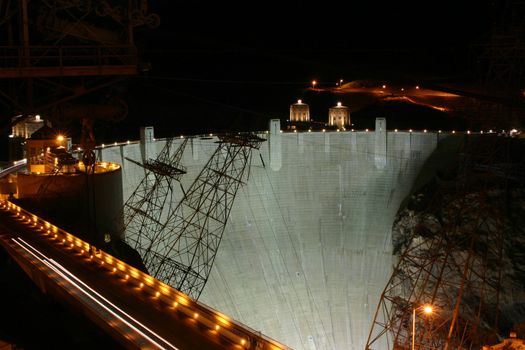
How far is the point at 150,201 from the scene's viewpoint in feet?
75.1

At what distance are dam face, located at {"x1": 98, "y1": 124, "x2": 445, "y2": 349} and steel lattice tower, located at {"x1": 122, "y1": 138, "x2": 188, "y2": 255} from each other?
3395 millimetres

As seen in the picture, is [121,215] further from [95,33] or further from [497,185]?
[497,185]

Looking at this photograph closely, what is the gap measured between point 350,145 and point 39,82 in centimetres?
1938

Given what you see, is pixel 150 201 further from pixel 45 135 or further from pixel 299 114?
pixel 299 114

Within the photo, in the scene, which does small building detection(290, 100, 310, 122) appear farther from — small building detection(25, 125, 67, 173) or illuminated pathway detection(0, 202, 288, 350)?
illuminated pathway detection(0, 202, 288, 350)

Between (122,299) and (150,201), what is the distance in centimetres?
1337

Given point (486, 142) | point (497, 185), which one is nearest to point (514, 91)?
point (486, 142)

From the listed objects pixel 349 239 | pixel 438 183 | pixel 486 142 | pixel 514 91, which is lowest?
pixel 349 239

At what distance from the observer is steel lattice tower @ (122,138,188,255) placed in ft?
74.4

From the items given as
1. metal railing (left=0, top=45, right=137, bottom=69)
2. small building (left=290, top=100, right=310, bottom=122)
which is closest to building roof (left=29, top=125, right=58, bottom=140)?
metal railing (left=0, top=45, right=137, bottom=69)

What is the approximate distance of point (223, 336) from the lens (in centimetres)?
834

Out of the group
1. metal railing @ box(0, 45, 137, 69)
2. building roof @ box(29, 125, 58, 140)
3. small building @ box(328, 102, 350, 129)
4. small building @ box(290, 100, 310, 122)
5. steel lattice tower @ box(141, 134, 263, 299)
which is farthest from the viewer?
small building @ box(290, 100, 310, 122)

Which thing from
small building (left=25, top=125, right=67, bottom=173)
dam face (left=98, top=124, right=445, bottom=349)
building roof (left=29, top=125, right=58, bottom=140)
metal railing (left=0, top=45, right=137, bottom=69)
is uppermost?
metal railing (left=0, top=45, right=137, bottom=69)

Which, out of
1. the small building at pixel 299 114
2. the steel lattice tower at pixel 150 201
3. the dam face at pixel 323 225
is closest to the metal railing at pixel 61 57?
the steel lattice tower at pixel 150 201
